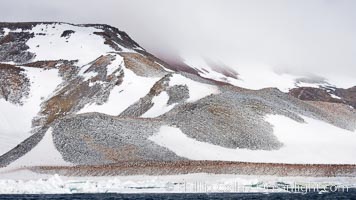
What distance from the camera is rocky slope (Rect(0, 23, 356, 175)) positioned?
71625 mm

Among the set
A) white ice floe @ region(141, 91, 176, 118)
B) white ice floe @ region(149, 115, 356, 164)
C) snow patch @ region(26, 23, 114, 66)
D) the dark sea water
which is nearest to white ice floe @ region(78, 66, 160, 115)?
white ice floe @ region(141, 91, 176, 118)

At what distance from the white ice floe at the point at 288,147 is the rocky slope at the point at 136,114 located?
13.3 inches

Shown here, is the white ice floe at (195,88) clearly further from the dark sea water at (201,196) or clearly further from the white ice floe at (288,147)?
the dark sea water at (201,196)

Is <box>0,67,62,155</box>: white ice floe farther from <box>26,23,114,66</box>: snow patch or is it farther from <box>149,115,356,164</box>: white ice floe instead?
<box>149,115,356,164</box>: white ice floe

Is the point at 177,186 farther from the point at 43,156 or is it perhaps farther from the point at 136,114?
the point at 136,114

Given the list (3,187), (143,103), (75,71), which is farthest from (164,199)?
(75,71)

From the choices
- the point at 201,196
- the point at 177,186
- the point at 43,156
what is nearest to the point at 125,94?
the point at 43,156

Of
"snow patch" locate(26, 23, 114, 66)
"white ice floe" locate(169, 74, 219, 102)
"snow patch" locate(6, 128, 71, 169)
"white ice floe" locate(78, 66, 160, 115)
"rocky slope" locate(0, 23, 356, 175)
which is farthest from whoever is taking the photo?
"snow patch" locate(26, 23, 114, 66)

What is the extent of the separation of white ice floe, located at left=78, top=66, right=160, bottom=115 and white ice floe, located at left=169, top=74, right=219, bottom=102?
49.3ft

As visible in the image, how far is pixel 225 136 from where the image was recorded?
75.4 meters

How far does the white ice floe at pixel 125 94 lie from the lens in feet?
374

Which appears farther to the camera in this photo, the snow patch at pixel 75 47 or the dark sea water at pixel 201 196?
the snow patch at pixel 75 47

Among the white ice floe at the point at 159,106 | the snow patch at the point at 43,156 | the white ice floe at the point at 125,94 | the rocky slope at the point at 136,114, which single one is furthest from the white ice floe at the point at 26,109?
the snow patch at the point at 43,156

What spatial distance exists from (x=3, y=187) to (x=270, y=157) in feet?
99.3
